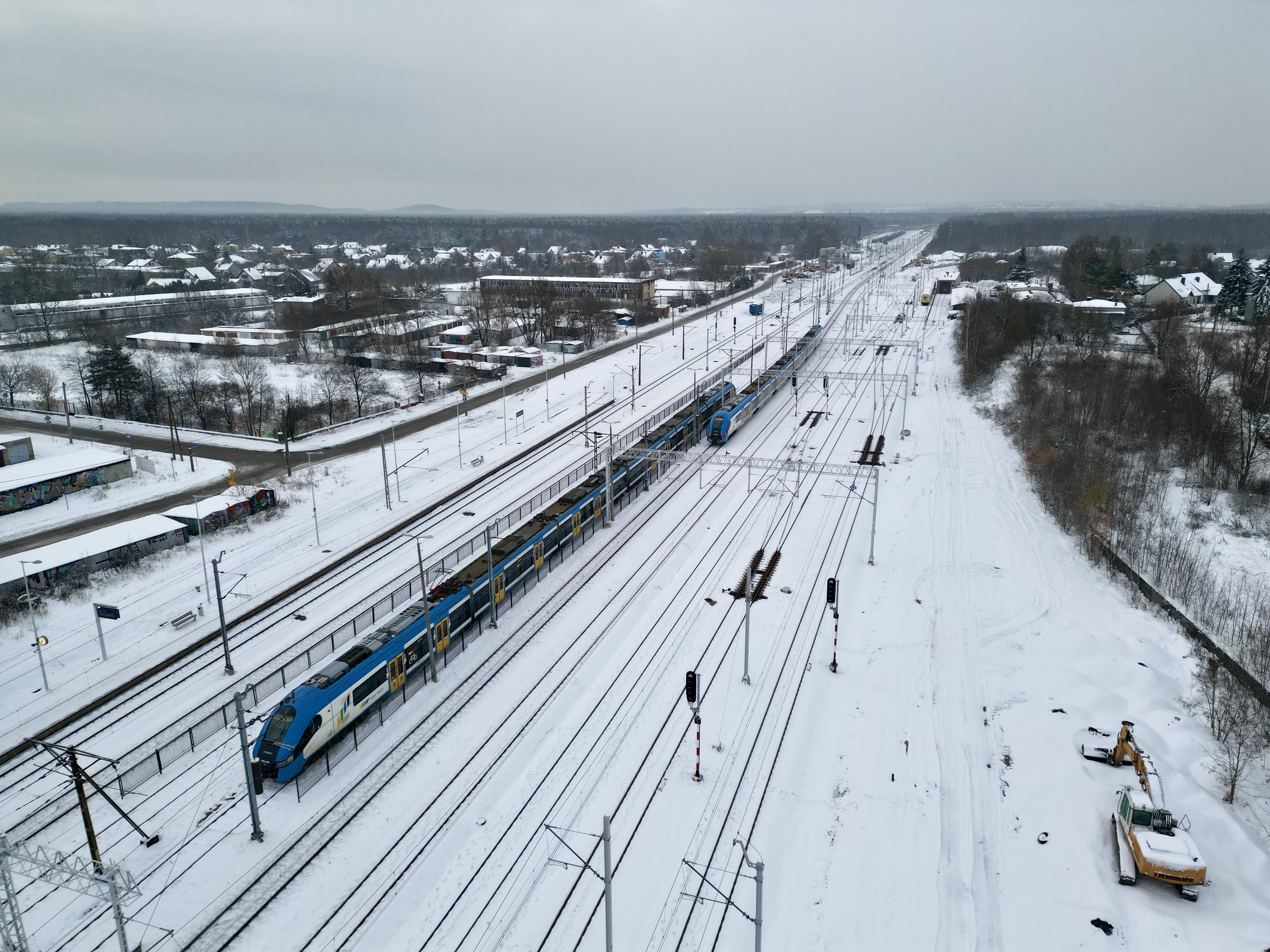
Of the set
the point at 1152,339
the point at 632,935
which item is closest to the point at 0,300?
the point at 632,935

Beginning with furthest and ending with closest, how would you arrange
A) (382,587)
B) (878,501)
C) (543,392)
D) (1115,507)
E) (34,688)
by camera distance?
(543,392) < (878,501) < (1115,507) < (382,587) < (34,688)

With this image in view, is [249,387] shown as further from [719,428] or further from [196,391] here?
[719,428]

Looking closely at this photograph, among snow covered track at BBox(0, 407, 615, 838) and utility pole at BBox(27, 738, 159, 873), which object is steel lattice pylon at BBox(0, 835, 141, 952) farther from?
snow covered track at BBox(0, 407, 615, 838)

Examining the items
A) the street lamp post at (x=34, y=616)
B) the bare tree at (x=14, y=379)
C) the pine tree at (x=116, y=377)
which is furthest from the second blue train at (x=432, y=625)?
the bare tree at (x=14, y=379)

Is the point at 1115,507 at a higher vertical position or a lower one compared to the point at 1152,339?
lower

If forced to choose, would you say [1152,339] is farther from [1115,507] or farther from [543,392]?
[543,392]

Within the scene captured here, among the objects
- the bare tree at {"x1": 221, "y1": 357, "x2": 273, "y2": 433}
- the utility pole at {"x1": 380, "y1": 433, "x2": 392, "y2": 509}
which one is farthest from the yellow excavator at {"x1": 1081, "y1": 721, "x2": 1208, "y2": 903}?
the bare tree at {"x1": 221, "y1": 357, "x2": 273, "y2": 433}
